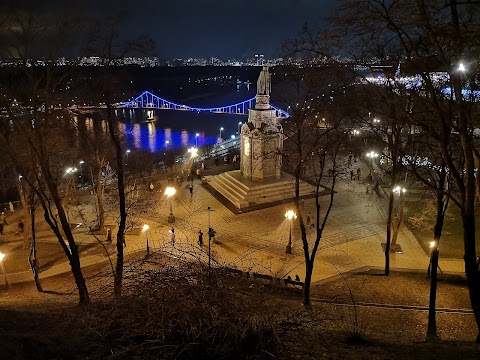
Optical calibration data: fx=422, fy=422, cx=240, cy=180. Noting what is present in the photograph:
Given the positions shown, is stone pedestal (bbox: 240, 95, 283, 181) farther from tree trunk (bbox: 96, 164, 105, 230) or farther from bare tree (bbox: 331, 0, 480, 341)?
bare tree (bbox: 331, 0, 480, 341)

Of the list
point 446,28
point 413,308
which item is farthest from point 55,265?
point 446,28

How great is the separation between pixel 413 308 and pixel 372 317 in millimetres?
1785

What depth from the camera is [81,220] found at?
21969 mm

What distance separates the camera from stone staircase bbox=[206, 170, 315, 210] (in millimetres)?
23656

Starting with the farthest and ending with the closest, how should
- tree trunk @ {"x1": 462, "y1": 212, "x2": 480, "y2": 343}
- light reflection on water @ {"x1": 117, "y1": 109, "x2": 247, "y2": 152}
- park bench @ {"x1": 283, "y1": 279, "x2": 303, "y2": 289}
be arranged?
light reflection on water @ {"x1": 117, "y1": 109, "x2": 247, "y2": 152}
park bench @ {"x1": 283, "y1": 279, "x2": 303, "y2": 289}
tree trunk @ {"x1": 462, "y1": 212, "x2": 480, "y2": 343}

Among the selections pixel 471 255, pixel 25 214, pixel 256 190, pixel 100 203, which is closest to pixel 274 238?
pixel 256 190

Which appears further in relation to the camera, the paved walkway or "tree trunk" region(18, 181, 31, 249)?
"tree trunk" region(18, 181, 31, 249)

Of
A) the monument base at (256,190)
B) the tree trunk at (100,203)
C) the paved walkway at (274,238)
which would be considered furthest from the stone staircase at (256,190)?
Result: the tree trunk at (100,203)

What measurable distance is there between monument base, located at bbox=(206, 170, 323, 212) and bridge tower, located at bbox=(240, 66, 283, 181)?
24.6 inches

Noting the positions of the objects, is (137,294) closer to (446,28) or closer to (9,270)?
(446,28)

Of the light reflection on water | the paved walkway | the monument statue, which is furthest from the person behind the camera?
the light reflection on water

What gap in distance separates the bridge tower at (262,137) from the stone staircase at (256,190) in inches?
27.0

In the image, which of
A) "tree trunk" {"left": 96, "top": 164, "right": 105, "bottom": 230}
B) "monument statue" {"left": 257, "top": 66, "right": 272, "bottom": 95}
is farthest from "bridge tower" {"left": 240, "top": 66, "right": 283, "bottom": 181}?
"tree trunk" {"left": 96, "top": 164, "right": 105, "bottom": 230}

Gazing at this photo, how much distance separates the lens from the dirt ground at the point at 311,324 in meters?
5.79
